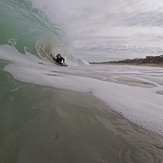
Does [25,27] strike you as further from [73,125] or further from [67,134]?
[67,134]

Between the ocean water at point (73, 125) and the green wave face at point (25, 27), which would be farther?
the green wave face at point (25, 27)

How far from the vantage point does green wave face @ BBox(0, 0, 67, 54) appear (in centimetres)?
1086

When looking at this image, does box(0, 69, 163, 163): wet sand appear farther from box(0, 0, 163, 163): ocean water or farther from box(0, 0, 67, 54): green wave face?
box(0, 0, 67, 54): green wave face

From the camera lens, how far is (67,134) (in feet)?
7.47

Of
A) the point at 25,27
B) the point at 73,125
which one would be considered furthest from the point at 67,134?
the point at 25,27

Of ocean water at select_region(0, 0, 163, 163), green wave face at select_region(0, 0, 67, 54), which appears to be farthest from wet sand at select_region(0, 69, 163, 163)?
green wave face at select_region(0, 0, 67, 54)

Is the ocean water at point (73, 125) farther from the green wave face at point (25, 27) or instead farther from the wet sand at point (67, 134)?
the green wave face at point (25, 27)

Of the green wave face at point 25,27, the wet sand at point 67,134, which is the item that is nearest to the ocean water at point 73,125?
the wet sand at point 67,134

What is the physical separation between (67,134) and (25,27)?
11.8m

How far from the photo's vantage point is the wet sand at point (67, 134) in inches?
75.4

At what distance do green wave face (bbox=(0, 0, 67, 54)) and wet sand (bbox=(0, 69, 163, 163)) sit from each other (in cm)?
721

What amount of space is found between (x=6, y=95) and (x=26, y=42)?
8.84 meters

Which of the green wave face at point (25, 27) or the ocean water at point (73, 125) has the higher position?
the green wave face at point (25, 27)

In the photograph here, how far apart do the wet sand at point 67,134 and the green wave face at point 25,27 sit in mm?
7215
